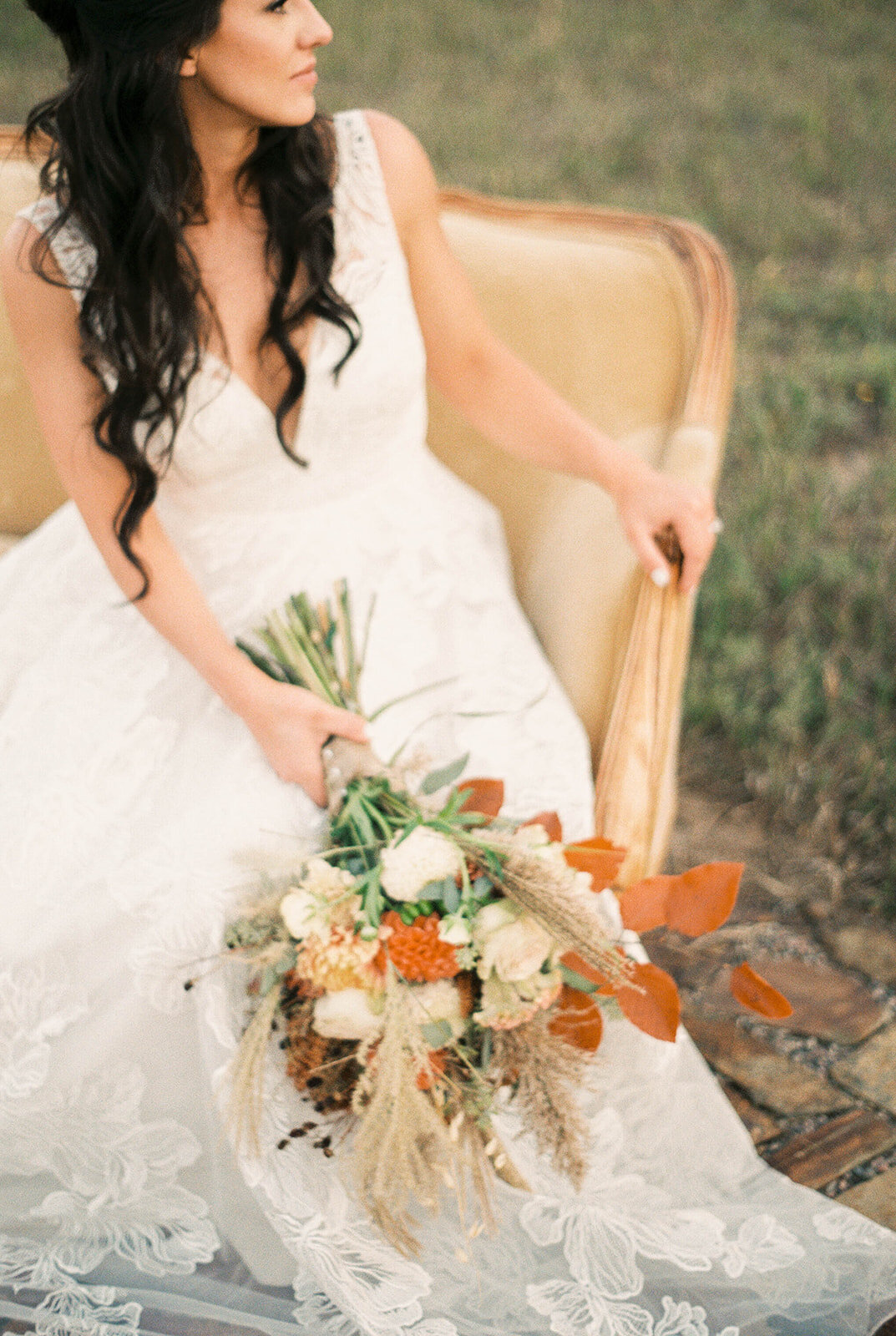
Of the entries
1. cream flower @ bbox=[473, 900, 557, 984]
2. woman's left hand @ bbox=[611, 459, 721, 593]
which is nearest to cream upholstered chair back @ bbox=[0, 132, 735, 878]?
woman's left hand @ bbox=[611, 459, 721, 593]

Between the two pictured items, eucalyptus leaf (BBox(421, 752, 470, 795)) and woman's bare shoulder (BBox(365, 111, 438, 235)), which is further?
woman's bare shoulder (BBox(365, 111, 438, 235))

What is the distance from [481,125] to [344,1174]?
4825 millimetres

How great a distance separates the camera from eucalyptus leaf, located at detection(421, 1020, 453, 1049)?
1146 mm

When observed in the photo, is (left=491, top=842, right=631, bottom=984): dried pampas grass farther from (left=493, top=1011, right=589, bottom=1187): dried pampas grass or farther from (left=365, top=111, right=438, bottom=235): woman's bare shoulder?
(left=365, top=111, right=438, bottom=235): woman's bare shoulder

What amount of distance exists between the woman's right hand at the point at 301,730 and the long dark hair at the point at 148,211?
0.94 ft

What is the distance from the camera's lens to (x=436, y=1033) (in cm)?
115

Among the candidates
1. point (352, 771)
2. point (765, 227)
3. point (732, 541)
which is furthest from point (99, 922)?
point (765, 227)

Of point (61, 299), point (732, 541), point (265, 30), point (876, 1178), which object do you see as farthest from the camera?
point (732, 541)

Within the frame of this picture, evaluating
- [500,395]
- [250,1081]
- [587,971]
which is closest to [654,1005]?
[587,971]

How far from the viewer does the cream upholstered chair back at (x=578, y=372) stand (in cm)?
186

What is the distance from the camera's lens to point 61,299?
151cm

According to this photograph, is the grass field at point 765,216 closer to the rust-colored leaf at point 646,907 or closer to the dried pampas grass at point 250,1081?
the rust-colored leaf at point 646,907

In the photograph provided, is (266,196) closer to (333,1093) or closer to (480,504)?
(480,504)

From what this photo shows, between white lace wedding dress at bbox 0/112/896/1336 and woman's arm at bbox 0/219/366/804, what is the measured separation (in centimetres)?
5
